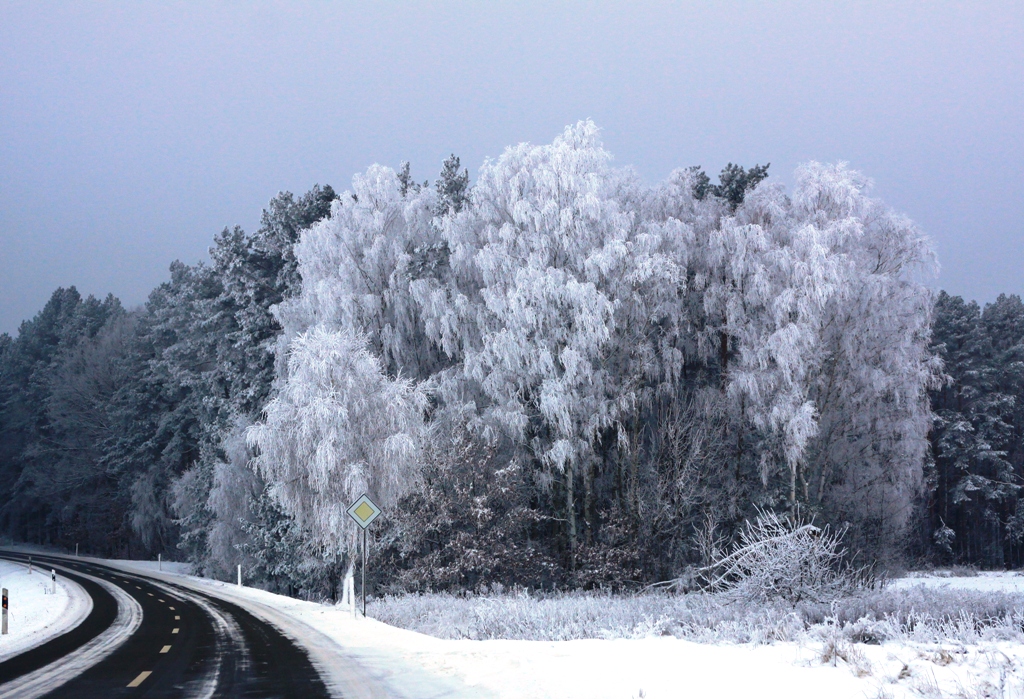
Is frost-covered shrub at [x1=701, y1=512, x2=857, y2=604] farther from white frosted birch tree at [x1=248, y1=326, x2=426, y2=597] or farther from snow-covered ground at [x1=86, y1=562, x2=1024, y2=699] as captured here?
white frosted birch tree at [x1=248, y1=326, x2=426, y2=597]

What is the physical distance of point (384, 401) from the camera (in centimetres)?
2838

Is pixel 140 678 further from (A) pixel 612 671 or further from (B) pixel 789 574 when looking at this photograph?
(B) pixel 789 574

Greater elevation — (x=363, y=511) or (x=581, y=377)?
(x=581, y=377)

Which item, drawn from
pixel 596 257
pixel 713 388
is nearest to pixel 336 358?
pixel 596 257

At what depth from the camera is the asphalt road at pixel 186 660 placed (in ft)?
32.2

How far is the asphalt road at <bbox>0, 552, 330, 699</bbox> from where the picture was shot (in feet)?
32.2

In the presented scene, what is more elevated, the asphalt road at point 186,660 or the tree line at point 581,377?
the tree line at point 581,377

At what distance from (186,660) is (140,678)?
6.64 ft

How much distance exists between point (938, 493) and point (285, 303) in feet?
142

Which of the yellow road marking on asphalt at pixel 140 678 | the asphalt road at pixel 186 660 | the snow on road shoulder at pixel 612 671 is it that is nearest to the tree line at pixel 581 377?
the asphalt road at pixel 186 660

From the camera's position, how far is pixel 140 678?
1088cm

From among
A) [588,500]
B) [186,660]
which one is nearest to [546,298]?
[588,500]

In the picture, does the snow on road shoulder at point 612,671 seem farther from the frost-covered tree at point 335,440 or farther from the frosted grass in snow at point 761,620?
the frost-covered tree at point 335,440

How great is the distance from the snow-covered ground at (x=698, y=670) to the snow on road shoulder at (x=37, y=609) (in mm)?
7701
